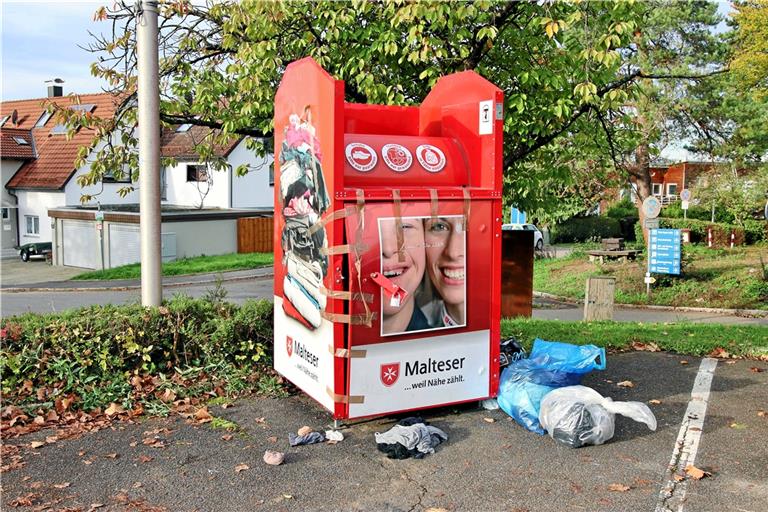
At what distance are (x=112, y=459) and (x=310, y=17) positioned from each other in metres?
5.56

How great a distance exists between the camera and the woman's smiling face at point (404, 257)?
5266 mm

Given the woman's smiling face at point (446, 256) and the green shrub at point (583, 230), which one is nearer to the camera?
the woman's smiling face at point (446, 256)

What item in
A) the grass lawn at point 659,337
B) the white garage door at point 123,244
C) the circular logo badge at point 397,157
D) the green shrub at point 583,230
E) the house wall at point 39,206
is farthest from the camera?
the house wall at point 39,206

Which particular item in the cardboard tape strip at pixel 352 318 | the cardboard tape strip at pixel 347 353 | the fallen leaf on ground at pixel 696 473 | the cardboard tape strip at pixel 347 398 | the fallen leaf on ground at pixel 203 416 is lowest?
the fallen leaf on ground at pixel 696 473

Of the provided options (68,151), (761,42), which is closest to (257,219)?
(68,151)

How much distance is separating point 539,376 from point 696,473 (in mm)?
1432

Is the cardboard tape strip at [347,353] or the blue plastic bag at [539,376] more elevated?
the cardboard tape strip at [347,353]

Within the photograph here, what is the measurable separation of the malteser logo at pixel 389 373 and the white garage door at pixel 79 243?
1174 inches

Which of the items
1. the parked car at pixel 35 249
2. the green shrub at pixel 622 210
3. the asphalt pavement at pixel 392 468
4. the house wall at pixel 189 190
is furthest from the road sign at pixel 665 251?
the parked car at pixel 35 249

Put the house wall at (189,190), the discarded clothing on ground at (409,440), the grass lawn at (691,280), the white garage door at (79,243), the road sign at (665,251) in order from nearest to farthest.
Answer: the discarded clothing on ground at (409,440), the grass lawn at (691,280), the road sign at (665,251), the white garage door at (79,243), the house wall at (189,190)

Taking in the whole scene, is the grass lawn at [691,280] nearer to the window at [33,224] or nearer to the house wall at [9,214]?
the window at [33,224]

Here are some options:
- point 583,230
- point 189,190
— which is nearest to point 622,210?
point 583,230

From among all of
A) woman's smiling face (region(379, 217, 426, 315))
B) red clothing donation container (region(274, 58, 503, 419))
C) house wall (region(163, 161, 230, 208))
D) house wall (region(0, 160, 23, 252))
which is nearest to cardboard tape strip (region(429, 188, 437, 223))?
red clothing donation container (region(274, 58, 503, 419))

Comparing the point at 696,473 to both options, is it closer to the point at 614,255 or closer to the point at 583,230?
the point at 614,255
